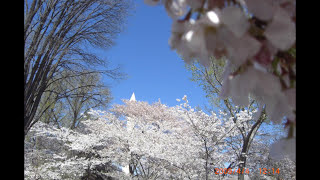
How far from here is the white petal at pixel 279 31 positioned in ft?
0.83

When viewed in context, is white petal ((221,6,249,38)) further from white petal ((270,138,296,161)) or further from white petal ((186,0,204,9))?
white petal ((270,138,296,161))

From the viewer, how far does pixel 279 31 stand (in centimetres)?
25

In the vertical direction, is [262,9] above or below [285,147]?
above

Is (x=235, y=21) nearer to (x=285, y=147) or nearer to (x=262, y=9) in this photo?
(x=262, y=9)

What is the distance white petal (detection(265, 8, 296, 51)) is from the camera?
0.83ft

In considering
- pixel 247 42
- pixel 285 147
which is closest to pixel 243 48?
pixel 247 42

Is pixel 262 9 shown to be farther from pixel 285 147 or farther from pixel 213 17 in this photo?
pixel 285 147

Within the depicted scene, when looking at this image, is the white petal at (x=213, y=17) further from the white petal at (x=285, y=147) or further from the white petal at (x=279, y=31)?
the white petal at (x=285, y=147)

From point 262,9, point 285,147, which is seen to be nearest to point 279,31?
point 262,9

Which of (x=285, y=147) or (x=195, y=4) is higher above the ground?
(x=195, y=4)

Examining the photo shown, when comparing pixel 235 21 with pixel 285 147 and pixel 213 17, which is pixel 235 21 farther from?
pixel 285 147

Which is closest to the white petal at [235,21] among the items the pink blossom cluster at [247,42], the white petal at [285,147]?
the pink blossom cluster at [247,42]

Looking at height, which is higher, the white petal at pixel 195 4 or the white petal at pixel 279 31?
the white petal at pixel 195 4
